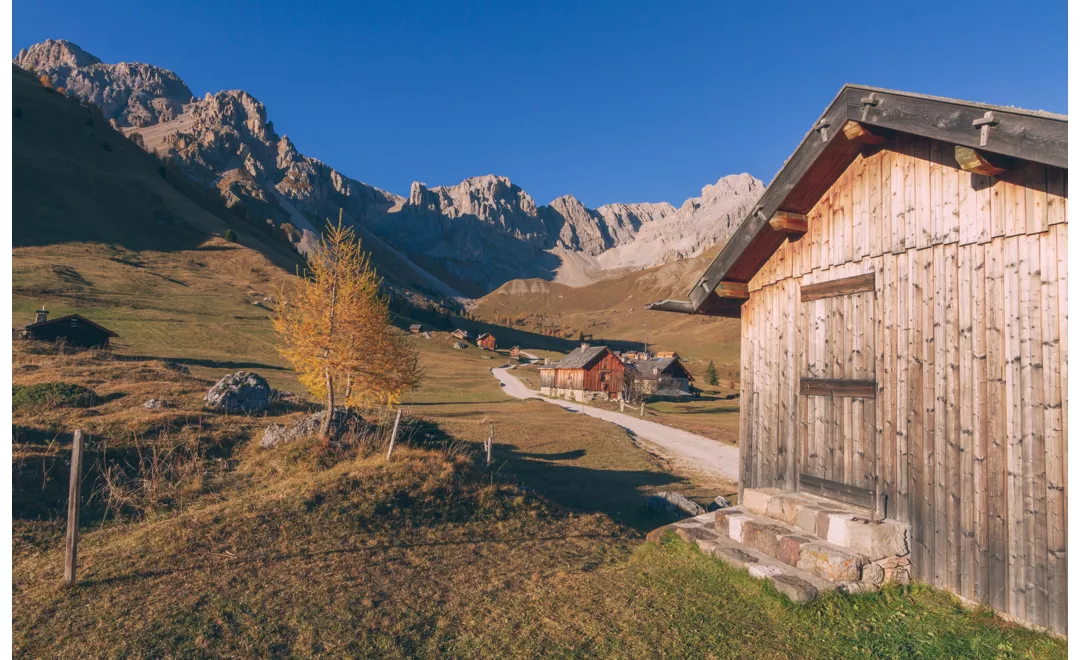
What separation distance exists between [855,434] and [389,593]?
6779mm

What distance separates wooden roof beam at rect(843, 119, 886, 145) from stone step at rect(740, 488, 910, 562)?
16.4 ft

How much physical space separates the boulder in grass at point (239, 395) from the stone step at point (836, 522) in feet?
68.5

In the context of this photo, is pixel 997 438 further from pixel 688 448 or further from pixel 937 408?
pixel 688 448

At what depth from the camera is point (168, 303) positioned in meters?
76.8

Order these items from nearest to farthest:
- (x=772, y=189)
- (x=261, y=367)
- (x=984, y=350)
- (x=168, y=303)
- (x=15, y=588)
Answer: (x=984, y=350)
(x=15, y=588)
(x=772, y=189)
(x=261, y=367)
(x=168, y=303)

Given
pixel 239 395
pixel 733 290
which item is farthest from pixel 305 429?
pixel 733 290

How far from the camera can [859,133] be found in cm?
756

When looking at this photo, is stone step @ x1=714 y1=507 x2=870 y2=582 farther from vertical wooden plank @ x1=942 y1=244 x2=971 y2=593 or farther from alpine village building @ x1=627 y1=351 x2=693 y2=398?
alpine village building @ x1=627 y1=351 x2=693 y2=398

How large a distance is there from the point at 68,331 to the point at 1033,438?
55.6 m

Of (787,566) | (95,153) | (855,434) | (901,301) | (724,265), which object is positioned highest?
(95,153)

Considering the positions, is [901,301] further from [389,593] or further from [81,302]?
[81,302]

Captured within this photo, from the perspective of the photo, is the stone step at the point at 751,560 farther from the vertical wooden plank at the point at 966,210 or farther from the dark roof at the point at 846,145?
the vertical wooden plank at the point at 966,210

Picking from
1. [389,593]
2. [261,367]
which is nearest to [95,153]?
[261,367]

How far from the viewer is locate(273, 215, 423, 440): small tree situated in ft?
64.2
